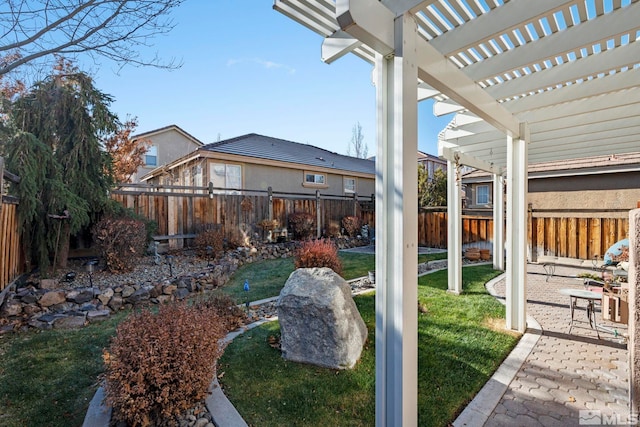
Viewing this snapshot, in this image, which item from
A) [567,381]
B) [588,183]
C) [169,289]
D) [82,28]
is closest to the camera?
[567,381]

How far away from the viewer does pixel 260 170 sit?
45.8 feet

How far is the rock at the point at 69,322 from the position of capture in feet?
14.8

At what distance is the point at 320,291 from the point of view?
3557mm

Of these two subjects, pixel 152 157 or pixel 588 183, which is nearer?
pixel 588 183

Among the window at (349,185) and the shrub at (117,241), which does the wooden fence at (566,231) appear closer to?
the window at (349,185)

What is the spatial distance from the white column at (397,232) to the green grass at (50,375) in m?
2.60

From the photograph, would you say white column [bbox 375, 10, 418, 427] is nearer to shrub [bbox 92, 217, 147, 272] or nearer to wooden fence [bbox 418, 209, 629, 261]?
shrub [bbox 92, 217, 147, 272]

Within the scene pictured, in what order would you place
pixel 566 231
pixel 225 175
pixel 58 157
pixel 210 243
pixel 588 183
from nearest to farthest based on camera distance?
pixel 58 157, pixel 210 243, pixel 566 231, pixel 588 183, pixel 225 175

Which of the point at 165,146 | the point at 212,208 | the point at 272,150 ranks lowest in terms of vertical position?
the point at 212,208

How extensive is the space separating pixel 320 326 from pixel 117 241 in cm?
A: 529

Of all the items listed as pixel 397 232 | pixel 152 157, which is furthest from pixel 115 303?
pixel 152 157

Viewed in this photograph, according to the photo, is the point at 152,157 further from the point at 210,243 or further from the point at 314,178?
the point at 210,243

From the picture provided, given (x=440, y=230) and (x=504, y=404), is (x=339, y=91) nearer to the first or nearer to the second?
(x=440, y=230)

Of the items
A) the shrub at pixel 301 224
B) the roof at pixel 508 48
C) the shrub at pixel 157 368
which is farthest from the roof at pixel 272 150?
the shrub at pixel 157 368
